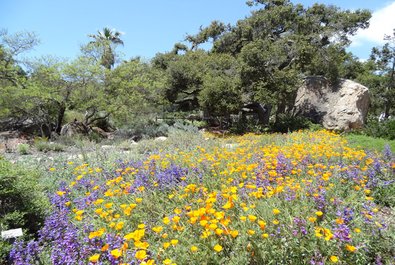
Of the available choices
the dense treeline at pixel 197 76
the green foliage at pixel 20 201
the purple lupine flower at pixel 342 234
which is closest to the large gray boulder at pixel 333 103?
the dense treeline at pixel 197 76

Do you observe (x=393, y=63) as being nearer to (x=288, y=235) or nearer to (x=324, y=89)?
(x=324, y=89)

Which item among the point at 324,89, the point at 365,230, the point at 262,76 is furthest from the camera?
the point at 324,89

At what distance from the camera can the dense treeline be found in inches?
544

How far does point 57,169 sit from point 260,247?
455 centimetres

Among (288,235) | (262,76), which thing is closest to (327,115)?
(262,76)

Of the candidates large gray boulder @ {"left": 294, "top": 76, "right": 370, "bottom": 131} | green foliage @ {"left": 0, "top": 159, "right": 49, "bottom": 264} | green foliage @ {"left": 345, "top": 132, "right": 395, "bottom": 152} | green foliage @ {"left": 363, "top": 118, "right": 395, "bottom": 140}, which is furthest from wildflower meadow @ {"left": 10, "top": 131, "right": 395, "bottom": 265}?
large gray boulder @ {"left": 294, "top": 76, "right": 370, "bottom": 131}

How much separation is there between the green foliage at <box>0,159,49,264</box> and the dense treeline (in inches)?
399

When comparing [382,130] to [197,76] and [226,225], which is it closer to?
[197,76]

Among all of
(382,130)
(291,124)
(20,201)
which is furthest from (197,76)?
(20,201)

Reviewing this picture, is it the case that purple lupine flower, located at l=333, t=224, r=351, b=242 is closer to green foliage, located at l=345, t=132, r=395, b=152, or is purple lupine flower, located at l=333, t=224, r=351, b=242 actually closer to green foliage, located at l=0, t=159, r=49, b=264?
green foliage, located at l=0, t=159, r=49, b=264

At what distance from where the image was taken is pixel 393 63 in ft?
80.0

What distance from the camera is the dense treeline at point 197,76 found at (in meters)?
13.8

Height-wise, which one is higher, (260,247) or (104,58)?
(104,58)

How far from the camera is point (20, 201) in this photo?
3.51 metres
